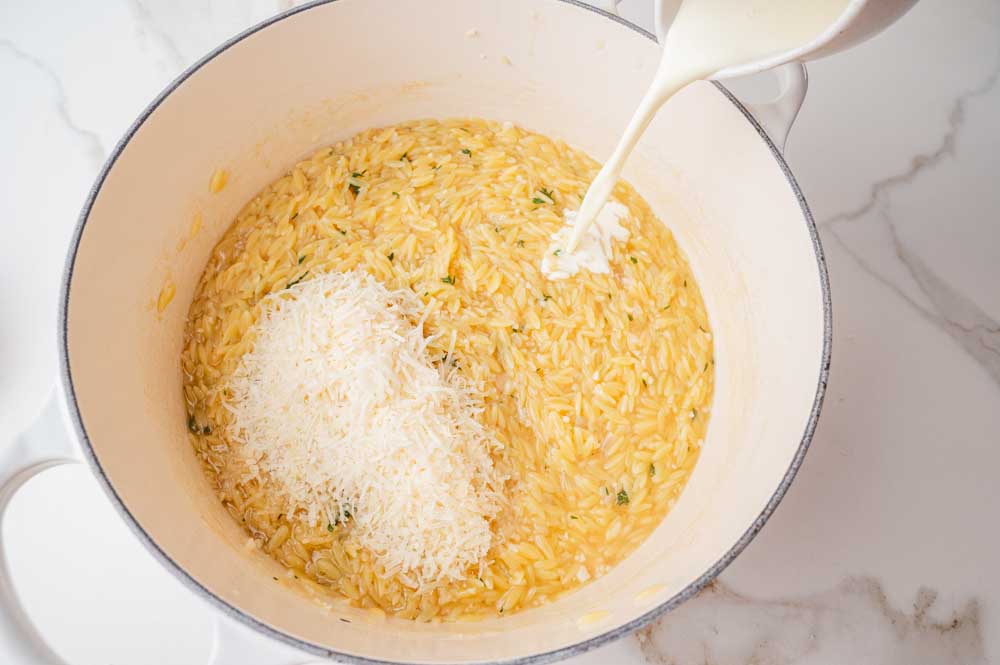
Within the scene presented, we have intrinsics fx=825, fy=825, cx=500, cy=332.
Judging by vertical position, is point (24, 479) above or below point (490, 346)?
below

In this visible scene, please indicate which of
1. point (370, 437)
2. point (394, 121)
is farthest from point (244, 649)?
point (394, 121)

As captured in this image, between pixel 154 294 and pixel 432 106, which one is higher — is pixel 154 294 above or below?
below

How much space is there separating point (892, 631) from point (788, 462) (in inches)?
26.6

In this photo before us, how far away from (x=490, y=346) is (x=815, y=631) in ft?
3.29

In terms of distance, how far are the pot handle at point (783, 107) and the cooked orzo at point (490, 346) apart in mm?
482

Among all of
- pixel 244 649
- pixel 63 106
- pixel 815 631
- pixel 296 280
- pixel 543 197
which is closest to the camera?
pixel 244 649

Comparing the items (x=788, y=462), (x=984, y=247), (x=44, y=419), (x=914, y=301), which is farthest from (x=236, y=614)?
(x=984, y=247)

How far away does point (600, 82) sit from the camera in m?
2.02

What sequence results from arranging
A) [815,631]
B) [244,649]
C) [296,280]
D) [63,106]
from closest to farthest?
[244,649], [815,631], [296,280], [63,106]

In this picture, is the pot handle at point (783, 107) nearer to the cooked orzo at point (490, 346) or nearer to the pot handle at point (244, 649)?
the cooked orzo at point (490, 346)

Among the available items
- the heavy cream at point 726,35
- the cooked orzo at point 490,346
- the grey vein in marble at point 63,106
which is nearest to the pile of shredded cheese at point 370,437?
the cooked orzo at point 490,346

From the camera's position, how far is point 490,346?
1.97 metres

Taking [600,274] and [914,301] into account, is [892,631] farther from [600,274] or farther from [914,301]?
[600,274]

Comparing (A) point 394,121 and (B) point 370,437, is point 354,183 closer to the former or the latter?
(A) point 394,121
